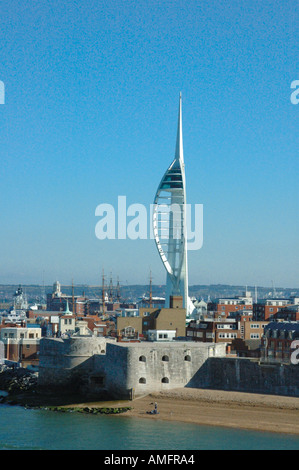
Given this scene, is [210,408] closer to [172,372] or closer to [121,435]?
[172,372]

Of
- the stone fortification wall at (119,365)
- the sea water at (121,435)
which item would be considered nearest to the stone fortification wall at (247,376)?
the stone fortification wall at (119,365)

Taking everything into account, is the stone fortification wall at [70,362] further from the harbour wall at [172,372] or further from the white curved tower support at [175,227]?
the white curved tower support at [175,227]

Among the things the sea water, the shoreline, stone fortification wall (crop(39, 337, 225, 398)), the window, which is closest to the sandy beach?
the shoreline

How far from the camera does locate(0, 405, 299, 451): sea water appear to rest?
36000 millimetres

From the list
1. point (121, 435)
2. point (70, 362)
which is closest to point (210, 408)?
point (121, 435)

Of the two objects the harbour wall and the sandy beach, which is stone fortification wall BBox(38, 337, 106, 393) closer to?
the harbour wall

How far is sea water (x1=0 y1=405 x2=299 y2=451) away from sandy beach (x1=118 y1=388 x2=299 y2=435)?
3.07 ft

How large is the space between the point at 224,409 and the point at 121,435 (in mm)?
7125

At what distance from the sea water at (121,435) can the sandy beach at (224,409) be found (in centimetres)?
93

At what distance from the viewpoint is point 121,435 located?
3809cm
